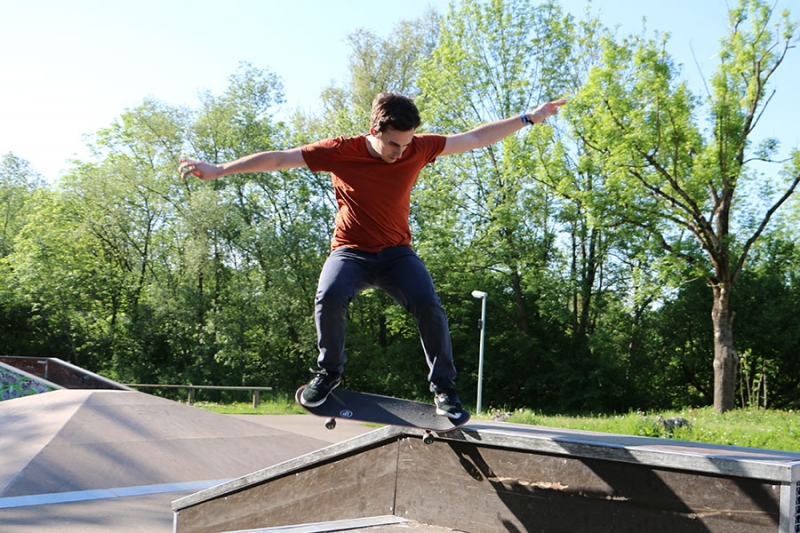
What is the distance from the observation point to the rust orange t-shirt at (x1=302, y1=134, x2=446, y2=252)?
3.95 metres

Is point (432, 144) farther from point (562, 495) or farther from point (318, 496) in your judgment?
point (318, 496)

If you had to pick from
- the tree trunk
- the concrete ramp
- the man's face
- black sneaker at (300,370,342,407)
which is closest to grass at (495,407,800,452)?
the tree trunk

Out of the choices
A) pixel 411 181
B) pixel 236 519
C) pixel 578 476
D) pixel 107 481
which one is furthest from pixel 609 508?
pixel 107 481

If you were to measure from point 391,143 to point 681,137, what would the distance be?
17524 mm

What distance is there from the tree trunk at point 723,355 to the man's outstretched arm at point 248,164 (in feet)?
61.9

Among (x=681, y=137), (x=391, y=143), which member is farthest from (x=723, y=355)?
(x=391, y=143)

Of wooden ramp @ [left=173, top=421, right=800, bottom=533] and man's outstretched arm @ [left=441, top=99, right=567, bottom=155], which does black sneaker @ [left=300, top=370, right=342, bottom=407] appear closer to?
wooden ramp @ [left=173, top=421, right=800, bottom=533]

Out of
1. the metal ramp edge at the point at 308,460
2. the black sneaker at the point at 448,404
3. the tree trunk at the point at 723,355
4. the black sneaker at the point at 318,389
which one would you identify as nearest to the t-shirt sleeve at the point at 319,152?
the black sneaker at the point at 318,389

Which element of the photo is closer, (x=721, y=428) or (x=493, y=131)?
(x=493, y=131)

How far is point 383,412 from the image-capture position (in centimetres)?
422

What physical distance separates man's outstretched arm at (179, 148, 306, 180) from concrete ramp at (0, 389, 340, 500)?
20.2 ft

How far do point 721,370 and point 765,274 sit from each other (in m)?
10.6

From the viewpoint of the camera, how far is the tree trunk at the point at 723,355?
19734 millimetres

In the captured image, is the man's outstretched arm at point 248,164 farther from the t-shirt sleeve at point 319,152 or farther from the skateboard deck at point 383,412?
the skateboard deck at point 383,412
